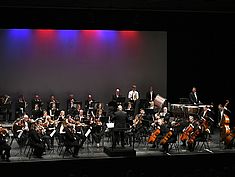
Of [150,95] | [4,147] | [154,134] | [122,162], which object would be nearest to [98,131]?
[122,162]

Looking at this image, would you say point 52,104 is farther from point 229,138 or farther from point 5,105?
point 229,138

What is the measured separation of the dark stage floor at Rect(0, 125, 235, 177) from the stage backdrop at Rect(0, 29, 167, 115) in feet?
21.1

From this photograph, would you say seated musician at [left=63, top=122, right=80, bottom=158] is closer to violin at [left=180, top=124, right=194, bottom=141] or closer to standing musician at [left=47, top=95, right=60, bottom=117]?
violin at [left=180, top=124, right=194, bottom=141]

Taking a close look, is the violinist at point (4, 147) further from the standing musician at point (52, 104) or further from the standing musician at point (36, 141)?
the standing musician at point (52, 104)

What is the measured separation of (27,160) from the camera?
43.4ft

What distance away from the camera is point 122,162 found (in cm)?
1378

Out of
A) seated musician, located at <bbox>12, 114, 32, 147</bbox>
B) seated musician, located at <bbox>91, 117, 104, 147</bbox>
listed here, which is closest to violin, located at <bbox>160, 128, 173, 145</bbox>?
seated musician, located at <bbox>91, 117, 104, 147</bbox>

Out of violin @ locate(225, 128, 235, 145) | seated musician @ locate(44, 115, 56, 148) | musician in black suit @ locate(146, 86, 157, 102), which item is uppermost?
musician in black suit @ locate(146, 86, 157, 102)

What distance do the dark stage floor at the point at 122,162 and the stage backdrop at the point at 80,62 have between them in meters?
6.42

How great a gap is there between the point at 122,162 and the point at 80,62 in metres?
8.64

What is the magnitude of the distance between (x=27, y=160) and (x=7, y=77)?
821 cm

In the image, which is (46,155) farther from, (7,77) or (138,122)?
(7,77)

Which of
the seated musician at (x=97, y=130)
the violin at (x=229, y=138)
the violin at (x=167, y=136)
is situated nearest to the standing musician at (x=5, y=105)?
the seated musician at (x=97, y=130)

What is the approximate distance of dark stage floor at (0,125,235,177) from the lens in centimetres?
1318
